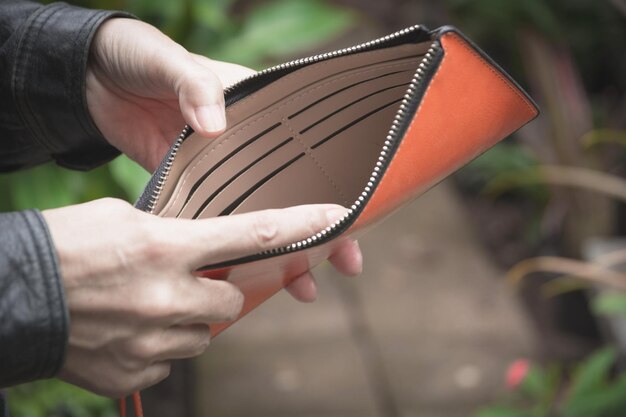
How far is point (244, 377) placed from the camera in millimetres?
2750

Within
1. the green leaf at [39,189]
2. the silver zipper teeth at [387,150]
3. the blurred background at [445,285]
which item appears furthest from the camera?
the blurred background at [445,285]

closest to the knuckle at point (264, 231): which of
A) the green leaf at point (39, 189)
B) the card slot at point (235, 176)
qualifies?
the card slot at point (235, 176)

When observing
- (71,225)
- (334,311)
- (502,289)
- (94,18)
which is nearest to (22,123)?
(94,18)

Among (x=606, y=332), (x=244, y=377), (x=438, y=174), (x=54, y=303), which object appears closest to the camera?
(x=54, y=303)

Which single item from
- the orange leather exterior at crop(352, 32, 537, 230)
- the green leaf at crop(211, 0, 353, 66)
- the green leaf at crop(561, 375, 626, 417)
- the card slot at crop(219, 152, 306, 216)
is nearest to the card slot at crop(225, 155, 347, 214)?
the card slot at crop(219, 152, 306, 216)

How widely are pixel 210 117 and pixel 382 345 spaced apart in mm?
2035

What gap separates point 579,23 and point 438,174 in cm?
293

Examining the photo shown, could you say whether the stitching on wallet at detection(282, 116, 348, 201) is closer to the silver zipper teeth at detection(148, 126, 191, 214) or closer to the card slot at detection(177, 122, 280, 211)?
the card slot at detection(177, 122, 280, 211)

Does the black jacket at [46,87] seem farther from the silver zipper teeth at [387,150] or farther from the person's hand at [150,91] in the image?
the silver zipper teeth at [387,150]

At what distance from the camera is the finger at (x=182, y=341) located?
31.3 inches

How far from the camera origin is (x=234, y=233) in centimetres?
77

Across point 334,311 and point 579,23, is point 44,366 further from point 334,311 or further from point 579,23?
point 579,23

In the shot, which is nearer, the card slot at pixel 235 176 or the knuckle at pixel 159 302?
the knuckle at pixel 159 302

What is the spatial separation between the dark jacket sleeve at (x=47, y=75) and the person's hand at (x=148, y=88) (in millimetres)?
25
